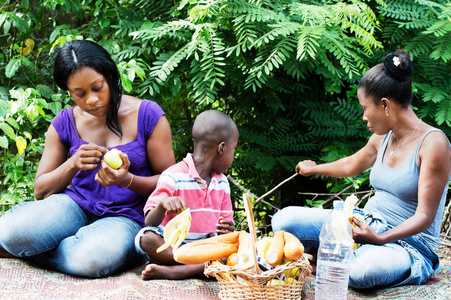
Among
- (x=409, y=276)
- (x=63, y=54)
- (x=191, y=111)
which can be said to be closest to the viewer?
(x=409, y=276)

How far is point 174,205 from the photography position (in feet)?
7.47

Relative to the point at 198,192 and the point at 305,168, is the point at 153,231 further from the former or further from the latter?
the point at 305,168

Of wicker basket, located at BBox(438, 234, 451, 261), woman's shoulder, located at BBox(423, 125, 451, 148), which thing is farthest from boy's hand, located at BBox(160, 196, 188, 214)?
wicker basket, located at BBox(438, 234, 451, 261)

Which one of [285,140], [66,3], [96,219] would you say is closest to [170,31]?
[66,3]

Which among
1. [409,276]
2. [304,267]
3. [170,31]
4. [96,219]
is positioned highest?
[170,31]

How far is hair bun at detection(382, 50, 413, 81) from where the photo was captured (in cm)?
250

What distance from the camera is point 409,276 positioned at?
2.49m

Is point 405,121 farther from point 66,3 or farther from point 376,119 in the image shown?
point 66,3

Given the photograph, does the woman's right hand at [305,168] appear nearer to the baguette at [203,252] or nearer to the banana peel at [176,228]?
the baguette at [203,252]

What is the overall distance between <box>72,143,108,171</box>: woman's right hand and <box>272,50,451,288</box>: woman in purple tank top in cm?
106

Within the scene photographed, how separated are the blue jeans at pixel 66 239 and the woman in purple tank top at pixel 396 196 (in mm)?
896

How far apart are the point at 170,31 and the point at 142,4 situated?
558 millimetres

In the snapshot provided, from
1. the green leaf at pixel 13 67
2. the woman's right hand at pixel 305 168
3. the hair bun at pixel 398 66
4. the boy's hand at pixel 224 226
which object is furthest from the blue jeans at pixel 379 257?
the green leaf at pixel 13 67

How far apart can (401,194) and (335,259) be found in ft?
1.74
